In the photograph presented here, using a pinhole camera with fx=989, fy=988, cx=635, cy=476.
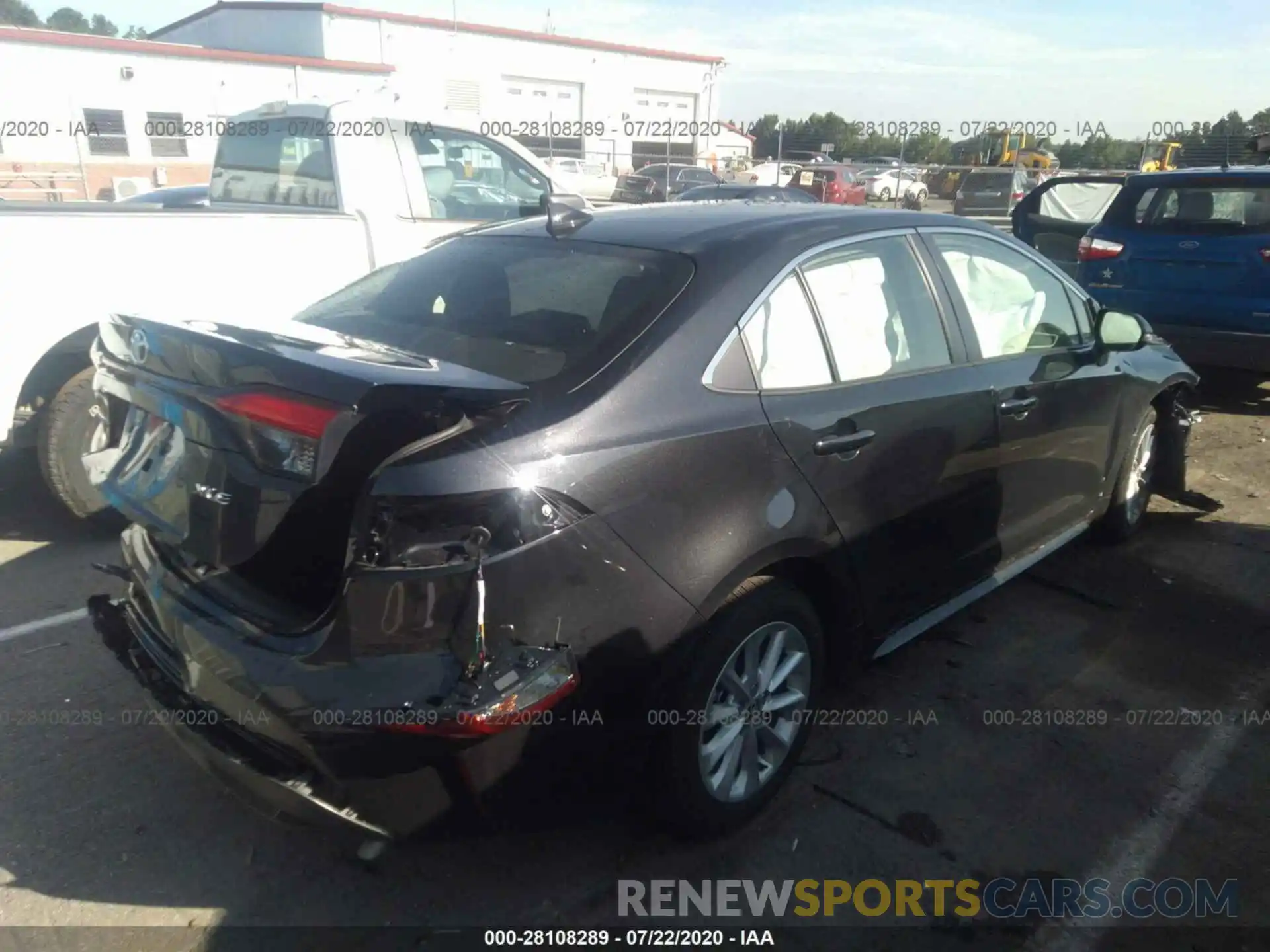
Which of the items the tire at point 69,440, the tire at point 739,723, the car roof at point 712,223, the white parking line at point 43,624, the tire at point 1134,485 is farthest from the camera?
the tire at point 1134,485

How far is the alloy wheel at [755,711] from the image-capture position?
2.71 meters

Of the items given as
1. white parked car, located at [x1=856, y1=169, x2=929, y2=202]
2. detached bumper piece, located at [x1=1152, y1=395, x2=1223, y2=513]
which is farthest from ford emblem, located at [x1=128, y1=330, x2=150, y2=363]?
white parked car, located at [x1=856, y1=169, x2=929, y2=202]

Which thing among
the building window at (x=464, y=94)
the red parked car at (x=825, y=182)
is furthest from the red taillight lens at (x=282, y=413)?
the building window at (x=464, y=94)

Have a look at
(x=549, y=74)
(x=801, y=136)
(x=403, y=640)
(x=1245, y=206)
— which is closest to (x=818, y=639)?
(x=403, y=640)

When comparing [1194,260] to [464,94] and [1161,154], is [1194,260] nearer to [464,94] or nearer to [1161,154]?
[1161,154]

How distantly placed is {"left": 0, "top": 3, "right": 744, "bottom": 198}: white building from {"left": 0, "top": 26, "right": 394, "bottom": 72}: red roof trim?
5 centimetres

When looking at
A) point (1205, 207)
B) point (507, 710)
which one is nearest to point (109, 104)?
point (1205, 207)

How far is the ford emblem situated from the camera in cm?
261

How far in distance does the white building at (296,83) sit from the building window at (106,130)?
0.11 feet

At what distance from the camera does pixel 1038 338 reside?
13.2 feet

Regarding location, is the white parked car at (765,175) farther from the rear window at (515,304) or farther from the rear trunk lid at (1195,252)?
the rear window at (515,304)

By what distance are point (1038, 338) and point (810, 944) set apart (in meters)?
2.59

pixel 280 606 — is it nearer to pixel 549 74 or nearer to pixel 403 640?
pixel 403 640

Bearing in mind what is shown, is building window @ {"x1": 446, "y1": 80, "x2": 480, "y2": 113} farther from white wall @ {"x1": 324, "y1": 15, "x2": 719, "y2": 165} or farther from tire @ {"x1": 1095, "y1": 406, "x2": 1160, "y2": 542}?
tire @ {"x1": 1095, "y1": 406, "x2": 1160, "y2": 542}
